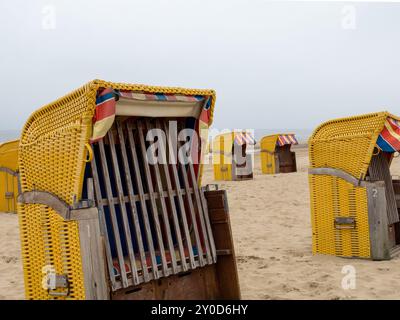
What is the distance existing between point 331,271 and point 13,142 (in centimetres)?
944

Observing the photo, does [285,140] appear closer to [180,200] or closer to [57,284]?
[180,200]

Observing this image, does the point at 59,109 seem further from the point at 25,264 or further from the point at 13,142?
the point at 13,142

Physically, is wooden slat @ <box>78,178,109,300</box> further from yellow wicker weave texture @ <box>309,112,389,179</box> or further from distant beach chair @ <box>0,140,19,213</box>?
distant beach chair @ <box>0,140,19,213</box>

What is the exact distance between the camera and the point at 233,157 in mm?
17531

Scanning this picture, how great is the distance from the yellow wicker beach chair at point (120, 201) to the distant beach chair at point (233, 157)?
12830 millimetres

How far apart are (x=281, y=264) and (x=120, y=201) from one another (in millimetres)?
2965

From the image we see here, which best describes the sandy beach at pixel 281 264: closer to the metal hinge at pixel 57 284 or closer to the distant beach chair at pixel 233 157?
the metal hinge at pixel 57 284

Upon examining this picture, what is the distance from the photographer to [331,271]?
5609 mm

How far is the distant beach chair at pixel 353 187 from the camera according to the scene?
599 cm

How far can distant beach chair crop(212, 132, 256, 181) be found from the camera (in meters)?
17.4

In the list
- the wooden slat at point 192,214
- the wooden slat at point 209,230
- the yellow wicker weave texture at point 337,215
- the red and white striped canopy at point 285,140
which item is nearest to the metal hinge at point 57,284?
the wooden slat at point 192,214

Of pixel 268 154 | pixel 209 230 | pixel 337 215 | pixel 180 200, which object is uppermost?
pixel 268 154

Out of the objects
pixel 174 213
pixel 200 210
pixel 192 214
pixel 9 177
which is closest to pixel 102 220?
pixel 174 213

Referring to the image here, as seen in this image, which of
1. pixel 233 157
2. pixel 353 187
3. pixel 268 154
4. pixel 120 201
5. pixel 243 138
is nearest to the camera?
pixel 120 201
